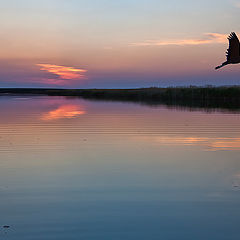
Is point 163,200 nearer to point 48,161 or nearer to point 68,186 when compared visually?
point 68,186

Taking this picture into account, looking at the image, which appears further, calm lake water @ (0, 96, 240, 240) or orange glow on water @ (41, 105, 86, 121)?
orange glow on water @ (41, 105, 86, 121)

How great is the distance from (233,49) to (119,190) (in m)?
3.49

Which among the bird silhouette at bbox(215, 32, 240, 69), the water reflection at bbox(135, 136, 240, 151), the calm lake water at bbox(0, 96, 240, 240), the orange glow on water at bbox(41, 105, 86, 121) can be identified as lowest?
the calm lake water at bbox(0, 96, 240, 240)

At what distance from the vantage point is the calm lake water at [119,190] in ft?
19.2

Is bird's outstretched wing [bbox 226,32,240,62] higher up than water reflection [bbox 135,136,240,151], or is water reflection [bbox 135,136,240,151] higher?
bird's outstretched wing [bbox 226,32,240,62]

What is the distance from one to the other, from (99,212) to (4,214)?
1571 mm

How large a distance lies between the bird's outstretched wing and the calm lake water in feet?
8.54

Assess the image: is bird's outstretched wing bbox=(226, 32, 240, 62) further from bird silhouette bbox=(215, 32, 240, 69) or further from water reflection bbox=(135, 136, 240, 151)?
water reflection bbox=(135, 136, 240, 151)

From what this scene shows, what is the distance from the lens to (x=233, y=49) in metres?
6.31

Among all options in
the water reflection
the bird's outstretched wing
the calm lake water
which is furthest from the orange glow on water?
the bird's outstretched wing

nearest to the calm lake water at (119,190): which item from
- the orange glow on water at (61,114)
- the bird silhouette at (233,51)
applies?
the bird silhouette at (233,51)

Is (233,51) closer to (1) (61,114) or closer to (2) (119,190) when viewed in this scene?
(2) (119,190)

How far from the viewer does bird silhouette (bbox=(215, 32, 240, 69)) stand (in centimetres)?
599

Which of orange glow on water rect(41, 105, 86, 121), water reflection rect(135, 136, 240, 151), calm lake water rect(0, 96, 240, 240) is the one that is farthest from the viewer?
orange glow on water rect(41, 105, 86, 121)
